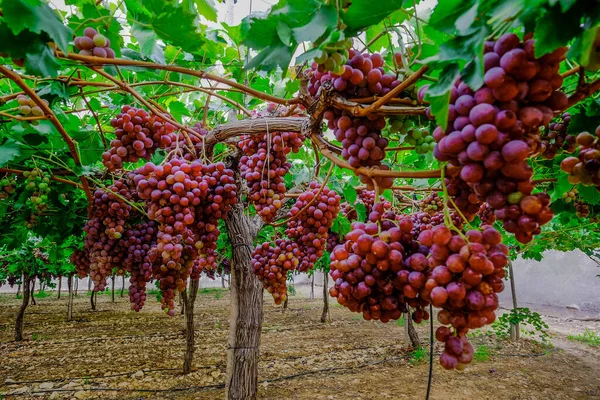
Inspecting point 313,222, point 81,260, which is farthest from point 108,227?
point 313,222

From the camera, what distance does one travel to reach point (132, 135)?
1.97m

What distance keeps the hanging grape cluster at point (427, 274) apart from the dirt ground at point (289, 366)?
5.35 meters

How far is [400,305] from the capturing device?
875mm

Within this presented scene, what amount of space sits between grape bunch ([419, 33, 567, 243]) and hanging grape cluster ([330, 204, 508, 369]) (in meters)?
0.11

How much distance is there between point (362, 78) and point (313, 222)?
158 centimetres

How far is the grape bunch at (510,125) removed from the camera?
63cm

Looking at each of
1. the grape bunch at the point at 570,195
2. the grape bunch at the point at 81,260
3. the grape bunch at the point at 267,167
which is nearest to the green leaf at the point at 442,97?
the grape bunch at the point at 267,167

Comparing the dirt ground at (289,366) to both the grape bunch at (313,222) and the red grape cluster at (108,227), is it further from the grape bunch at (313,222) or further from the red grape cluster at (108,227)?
the grape bunch at (313,222)

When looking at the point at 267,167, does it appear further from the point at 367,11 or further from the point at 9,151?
the point at 9,151

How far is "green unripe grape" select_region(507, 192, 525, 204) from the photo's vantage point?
64 cm

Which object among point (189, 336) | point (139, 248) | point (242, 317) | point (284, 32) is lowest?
point (189, 336)

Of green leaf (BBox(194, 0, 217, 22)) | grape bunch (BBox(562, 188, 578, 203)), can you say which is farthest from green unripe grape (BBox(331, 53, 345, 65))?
grape bunch (BBox(562, 188, 578, 203))

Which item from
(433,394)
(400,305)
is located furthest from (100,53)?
(433,394)

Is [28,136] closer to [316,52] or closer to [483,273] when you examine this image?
[316,52]
